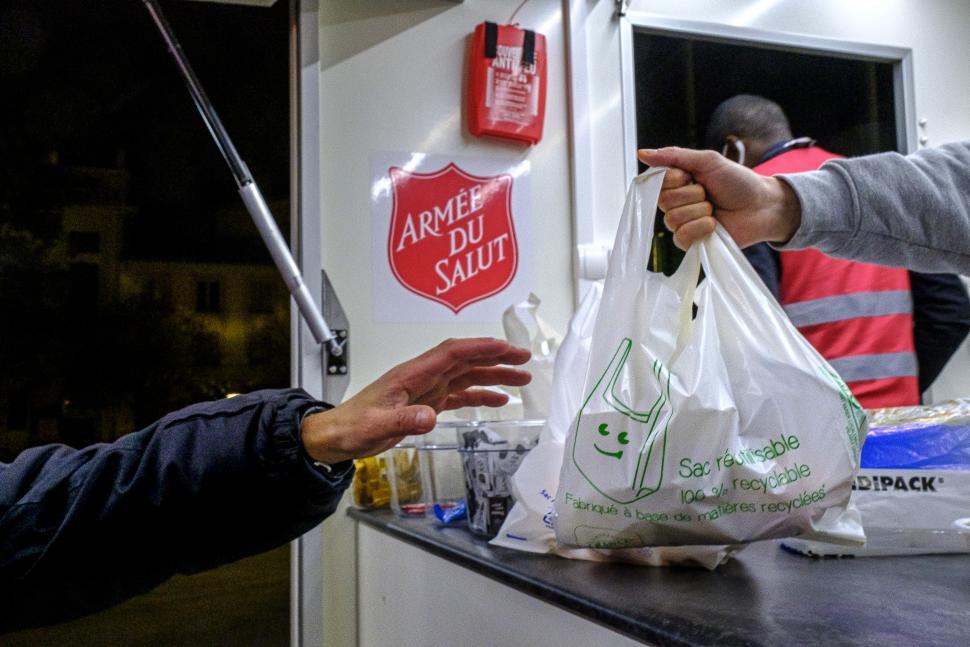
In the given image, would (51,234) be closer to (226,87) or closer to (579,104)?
(226,87)

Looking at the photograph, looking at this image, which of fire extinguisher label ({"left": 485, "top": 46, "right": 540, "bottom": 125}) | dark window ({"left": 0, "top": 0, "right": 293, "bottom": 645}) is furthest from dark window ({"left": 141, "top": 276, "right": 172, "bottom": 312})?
fire extinguisher label ({"left": 485, "top": 46, "right": 540, "bottom": 125})

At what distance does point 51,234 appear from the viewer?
1989mm

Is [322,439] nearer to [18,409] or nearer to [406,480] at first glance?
[406,480]

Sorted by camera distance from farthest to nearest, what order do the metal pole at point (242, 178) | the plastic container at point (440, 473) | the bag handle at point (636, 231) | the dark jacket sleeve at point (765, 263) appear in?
the dark jacket sleeve at point (765, 263) < the metal pole at point (242, 178) < the plastic container at point (440, 473) < the bag handle at point (636, 231)

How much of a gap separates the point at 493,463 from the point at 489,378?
0.45 feet

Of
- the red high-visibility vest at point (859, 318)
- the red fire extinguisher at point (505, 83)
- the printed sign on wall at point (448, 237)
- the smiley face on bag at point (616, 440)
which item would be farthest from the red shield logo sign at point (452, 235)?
the smiley face on bag at point (616, 440)

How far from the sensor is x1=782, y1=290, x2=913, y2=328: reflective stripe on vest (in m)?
1.90

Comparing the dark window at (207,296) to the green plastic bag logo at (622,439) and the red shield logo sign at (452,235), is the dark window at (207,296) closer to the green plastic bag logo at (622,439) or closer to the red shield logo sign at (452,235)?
the red shield logo sign at (452,235)

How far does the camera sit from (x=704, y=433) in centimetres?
76

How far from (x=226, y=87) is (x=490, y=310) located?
93 cm

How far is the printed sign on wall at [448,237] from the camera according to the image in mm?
2062

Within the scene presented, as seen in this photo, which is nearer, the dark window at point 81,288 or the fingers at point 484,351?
the fingers at point 484,351

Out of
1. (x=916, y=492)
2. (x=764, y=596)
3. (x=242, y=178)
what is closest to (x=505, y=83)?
(x=242, y=178)

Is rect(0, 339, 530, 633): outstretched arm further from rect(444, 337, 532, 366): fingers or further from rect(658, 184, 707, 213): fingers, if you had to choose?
rect(658, 184, 707, 213): fingers
